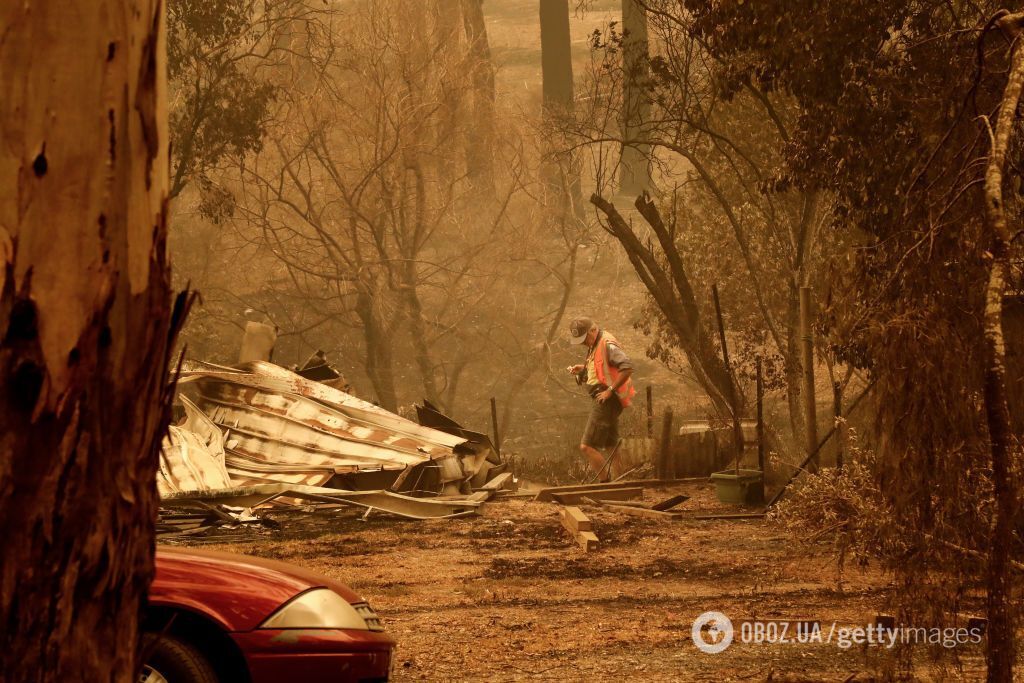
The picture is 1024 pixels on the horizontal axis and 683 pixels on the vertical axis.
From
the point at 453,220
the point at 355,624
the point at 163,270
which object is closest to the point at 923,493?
the point at 355,624

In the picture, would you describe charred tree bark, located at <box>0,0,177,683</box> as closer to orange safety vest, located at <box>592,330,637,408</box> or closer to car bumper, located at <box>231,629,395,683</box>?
car bumper, located at <box>231,629,395,683</box>

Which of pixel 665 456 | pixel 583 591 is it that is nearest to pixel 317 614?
pixel 583 591

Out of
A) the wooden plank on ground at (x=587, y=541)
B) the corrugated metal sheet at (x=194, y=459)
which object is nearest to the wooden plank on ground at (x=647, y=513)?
the wooden plank on ground at (x=587, y=541)

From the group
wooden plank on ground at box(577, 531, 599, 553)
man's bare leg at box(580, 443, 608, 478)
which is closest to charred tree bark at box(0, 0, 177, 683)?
wooden plank on ground at box(577, 531, 599, 553)

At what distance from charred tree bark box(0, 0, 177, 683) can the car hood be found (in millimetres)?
1921

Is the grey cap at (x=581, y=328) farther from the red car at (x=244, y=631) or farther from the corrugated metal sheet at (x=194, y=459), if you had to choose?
the red car at (x=244, y=631)

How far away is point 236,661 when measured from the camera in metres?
4.96

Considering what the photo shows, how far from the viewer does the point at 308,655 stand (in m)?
4.99

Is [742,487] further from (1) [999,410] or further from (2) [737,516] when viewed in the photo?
(1) [999,410]

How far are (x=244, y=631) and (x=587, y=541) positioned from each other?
756cm

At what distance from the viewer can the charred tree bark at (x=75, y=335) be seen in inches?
110

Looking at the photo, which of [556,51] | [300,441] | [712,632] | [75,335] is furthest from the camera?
[556,51]

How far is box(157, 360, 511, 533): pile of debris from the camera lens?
14523mm

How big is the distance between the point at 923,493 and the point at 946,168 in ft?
6.45
